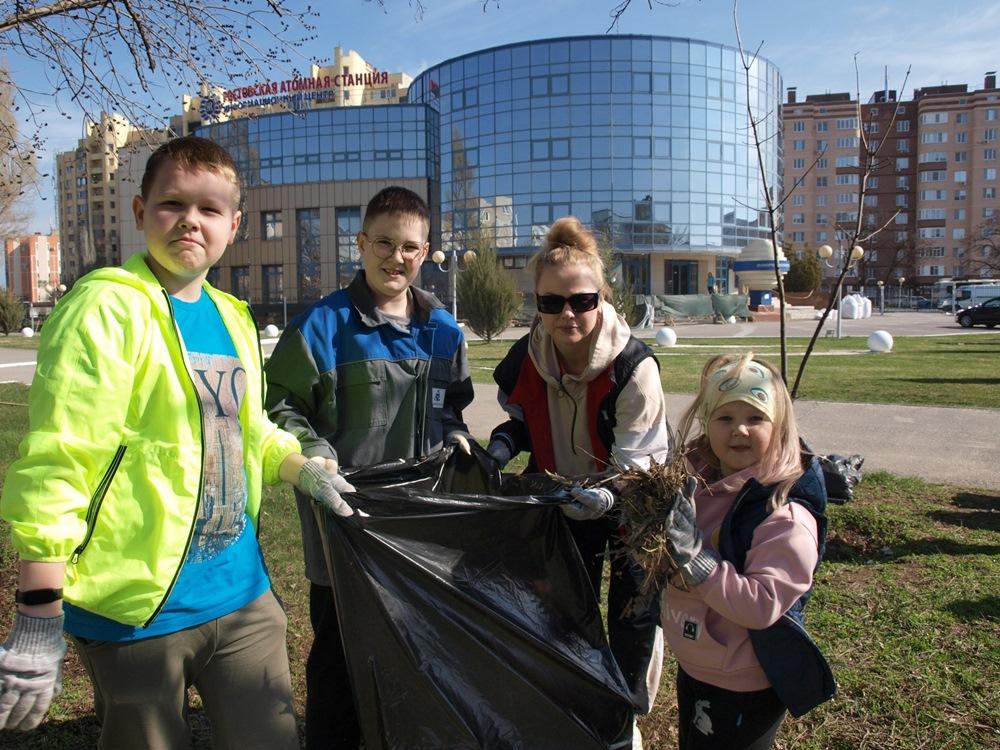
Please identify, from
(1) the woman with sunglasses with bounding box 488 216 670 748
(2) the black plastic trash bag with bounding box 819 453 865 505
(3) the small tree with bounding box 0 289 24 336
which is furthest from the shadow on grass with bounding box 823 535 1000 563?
(3) the small tree with bounding box 0 289 24 336

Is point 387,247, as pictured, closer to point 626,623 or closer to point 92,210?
point 626,623

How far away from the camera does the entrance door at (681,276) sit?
55438 mm

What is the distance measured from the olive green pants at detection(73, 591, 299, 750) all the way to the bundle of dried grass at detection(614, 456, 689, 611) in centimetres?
93

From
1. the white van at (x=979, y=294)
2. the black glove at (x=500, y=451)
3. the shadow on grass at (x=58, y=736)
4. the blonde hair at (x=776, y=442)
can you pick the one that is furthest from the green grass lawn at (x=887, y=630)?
the white van at (x=979, y=294)

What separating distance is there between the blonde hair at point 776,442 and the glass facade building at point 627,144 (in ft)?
168

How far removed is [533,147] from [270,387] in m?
54.3

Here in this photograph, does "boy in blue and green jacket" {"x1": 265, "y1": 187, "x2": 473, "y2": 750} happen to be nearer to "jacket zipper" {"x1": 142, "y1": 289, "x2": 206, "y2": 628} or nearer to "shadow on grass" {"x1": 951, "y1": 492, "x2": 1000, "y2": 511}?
"jacket zipper" {"x1": 142, "y1": 289, "x2": 206, "y2": 628}

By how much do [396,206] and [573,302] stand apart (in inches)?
26.0

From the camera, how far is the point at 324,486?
191 cm

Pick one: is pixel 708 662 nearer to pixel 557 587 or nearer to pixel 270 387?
pixel 557 587

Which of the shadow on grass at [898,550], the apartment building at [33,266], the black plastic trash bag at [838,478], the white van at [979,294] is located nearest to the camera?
the black plastic trash bag at [838,478]

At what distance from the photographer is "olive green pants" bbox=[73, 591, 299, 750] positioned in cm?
166

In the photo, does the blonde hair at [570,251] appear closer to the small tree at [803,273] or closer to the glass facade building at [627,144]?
the glass facade building at [627,144]

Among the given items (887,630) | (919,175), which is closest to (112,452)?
(887,630)
